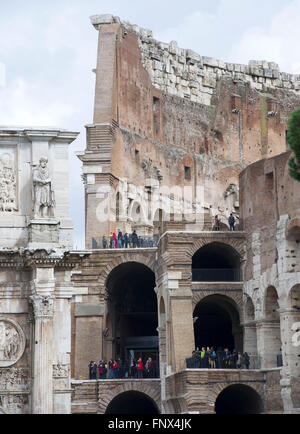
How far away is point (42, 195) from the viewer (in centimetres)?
3706

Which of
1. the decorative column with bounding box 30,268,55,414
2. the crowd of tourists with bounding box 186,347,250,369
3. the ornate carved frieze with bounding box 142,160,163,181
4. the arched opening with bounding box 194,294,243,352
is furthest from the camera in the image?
the ornate carved frieze with bounding box 142,160,163,181

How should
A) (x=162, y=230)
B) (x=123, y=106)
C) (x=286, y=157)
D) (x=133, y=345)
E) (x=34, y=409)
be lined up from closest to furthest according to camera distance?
(x=34, y=409), (x=286, y=157), (x=162, y=230), (x=133, y=345), (x=123, y=106)

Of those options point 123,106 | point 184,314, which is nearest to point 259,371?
point 184,314

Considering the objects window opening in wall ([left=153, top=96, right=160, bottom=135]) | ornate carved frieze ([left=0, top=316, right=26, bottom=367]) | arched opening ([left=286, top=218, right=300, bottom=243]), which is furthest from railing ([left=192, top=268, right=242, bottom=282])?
ornate carved frieze ([left=0, top=316, right=26, bottom=367])

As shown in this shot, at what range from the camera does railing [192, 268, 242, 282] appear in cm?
5594

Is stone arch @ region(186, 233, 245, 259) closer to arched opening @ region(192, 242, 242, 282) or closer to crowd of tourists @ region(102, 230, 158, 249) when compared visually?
arched opening @ region(192, 242, 242, 282)

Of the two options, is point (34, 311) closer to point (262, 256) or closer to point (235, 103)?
point (262, 256)

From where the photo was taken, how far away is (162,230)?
56.3 m

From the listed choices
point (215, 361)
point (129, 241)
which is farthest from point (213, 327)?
point (215, 361)

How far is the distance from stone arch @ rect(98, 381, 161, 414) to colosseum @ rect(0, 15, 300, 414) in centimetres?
6

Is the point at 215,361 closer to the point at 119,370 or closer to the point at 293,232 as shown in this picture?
the point at 119,370

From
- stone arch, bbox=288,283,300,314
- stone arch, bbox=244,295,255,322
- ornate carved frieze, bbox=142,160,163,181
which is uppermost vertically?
ornate carved frieze, bbox=142,160,163,181

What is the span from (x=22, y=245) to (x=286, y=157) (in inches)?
692
